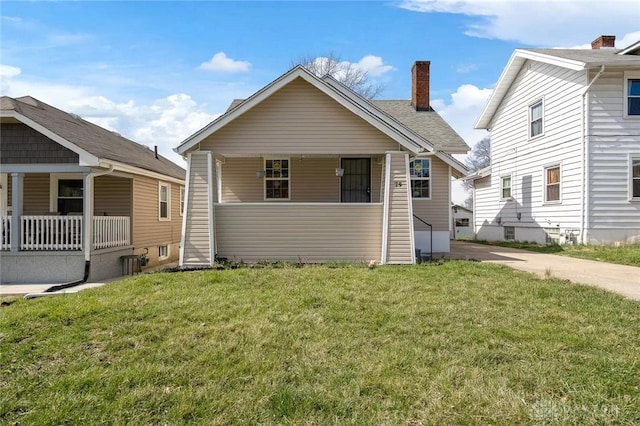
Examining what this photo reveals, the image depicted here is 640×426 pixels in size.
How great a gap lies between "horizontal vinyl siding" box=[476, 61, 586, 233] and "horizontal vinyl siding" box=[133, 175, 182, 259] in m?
14.6

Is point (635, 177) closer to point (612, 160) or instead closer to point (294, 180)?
point (612, 160)

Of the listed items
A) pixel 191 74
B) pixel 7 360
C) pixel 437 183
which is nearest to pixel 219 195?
pixel 191 74

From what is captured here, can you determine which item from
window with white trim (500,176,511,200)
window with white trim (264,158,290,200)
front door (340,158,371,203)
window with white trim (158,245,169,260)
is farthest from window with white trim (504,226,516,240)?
window with white trim (158,245,169,260)

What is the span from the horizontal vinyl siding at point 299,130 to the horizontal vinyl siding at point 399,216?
0.58 m

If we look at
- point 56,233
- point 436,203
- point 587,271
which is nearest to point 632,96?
point 436,203

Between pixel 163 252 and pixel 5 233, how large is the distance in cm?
547

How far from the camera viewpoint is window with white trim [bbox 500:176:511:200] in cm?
1811

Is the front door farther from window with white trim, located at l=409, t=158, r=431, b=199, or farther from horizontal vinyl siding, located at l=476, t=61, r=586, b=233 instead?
horizontal vinyl siding, located at l=476, t=61, r=586, b=233

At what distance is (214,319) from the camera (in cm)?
529

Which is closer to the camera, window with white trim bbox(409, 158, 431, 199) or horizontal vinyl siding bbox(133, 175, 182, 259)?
horizontal vinyl siding bbox(133, 175, 182, 259)

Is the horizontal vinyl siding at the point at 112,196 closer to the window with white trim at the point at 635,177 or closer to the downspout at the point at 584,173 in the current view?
the downspout at the point at 584,173

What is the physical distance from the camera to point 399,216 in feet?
33.6

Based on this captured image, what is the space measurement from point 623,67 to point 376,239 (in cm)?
1014

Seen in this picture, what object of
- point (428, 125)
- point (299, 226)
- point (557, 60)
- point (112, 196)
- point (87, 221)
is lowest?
point (299, 226)
